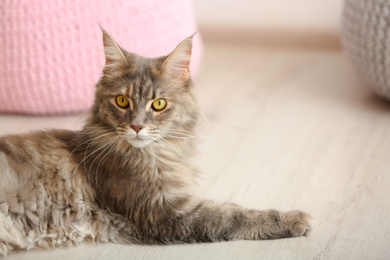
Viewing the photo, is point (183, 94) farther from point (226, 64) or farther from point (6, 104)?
point (226, 64)

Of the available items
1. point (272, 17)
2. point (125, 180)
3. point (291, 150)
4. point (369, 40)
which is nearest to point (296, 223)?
point (125, 180)

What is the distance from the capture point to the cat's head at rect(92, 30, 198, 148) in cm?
174

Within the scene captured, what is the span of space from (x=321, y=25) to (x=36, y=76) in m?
1.62

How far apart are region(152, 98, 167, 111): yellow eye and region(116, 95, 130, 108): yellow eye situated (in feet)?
0.22

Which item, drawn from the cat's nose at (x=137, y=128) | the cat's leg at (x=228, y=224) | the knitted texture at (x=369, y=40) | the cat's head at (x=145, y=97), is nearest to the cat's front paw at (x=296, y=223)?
the cat's leg at (x=228, y=224)

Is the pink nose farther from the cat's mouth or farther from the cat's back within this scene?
the cat's back

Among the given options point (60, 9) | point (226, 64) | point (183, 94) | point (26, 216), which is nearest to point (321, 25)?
point (226, 64)

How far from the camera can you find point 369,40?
250cm

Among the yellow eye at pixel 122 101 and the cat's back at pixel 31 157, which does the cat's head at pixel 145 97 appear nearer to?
the yellow eye at pixel 122 101

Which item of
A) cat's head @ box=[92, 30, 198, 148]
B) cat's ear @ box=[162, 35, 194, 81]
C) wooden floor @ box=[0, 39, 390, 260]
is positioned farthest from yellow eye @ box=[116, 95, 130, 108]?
wooden floor @ box=[0, 39, 390, 260]

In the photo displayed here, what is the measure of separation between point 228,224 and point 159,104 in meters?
0.36

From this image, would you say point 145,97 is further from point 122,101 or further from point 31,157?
point 31,157

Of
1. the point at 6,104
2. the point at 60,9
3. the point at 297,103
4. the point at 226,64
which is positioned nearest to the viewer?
the point at 60,9

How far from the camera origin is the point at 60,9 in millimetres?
2361
